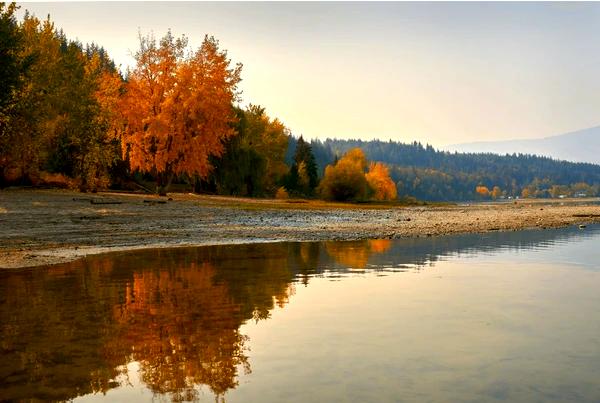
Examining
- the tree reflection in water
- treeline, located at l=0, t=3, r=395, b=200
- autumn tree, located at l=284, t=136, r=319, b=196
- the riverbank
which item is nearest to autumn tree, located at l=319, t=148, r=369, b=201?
autumn tree, located at l=284, t=136, r=319, b=196

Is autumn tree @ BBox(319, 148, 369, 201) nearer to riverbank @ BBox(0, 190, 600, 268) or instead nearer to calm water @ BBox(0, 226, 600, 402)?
riverbank @ BBox(0, 190, 600, 268)

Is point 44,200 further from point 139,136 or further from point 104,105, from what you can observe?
point 104,105

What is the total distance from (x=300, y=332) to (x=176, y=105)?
141 ft

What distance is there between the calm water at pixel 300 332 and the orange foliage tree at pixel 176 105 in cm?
3457

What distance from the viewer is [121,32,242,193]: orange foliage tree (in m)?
49.7

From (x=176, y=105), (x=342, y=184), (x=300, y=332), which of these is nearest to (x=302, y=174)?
(x=342, y=184)

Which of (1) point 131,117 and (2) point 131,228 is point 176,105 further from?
(2) point 131,228

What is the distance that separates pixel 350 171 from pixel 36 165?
48.3 metres

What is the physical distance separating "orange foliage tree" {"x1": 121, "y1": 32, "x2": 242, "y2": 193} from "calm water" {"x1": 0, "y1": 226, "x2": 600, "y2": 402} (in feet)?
113

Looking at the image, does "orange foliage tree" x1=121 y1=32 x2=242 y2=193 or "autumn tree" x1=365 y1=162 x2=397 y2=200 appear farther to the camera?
"autumn tree" x1=365 y1=162 x2=397 y2=200

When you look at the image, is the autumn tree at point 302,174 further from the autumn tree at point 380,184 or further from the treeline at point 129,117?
the treeline at point 129,117

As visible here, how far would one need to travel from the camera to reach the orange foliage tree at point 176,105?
163 feet

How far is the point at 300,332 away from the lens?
351 inches

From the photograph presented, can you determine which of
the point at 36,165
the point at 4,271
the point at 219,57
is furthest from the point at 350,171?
the point at 4,271
